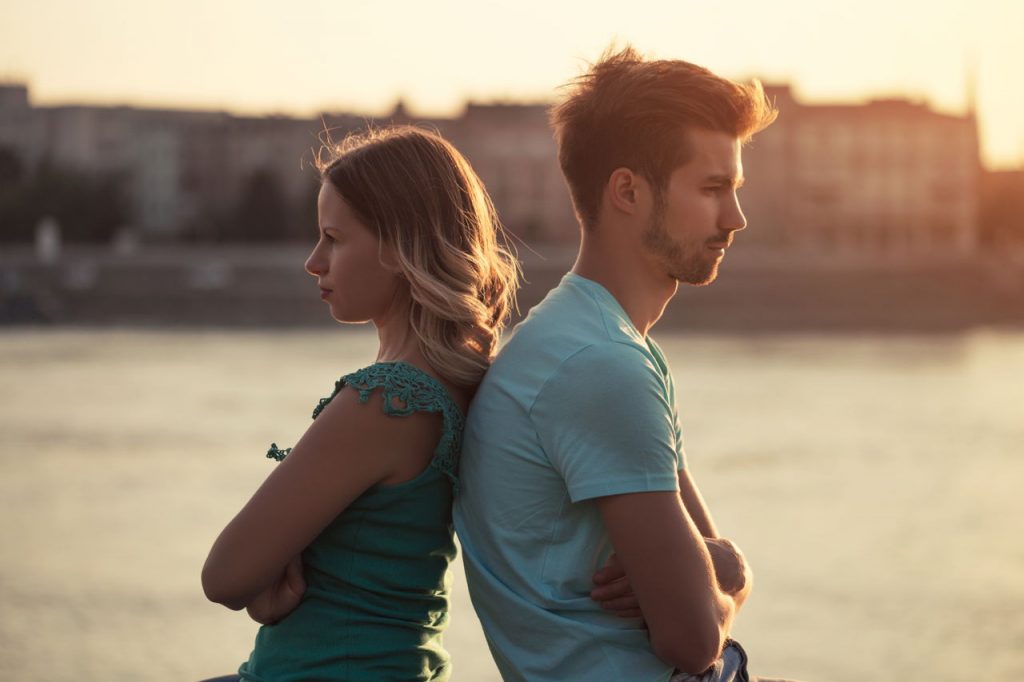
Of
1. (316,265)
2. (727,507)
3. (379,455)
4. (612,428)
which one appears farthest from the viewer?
(727,507)

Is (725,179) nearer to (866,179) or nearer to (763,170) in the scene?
(763,170)

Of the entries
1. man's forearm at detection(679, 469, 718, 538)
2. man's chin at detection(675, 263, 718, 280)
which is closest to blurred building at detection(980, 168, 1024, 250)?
man's forearm at detection(679, 469, 718, 538)

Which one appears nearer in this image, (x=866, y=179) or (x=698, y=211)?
(x=698, y=211)

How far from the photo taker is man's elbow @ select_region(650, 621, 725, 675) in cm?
144

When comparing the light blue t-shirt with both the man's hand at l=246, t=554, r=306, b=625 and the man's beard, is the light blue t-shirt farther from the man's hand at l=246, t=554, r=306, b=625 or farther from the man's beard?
the man's hand at l=246, t=554, r=306, b=625

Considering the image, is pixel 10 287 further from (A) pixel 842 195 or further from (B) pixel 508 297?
(B) pixel 508 297

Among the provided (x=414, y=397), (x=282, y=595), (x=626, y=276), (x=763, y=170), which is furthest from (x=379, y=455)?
(x=763, y=170)

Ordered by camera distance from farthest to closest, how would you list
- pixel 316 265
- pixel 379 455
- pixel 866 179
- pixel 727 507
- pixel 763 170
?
pixel 866 179, pixel 763 170, pixel 727 507, pixel 316 265, pixel 379 455

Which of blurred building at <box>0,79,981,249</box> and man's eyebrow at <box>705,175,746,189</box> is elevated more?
blurred building at <box>0,79,981,249</box>

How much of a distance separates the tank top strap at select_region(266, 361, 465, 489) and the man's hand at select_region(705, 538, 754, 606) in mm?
276

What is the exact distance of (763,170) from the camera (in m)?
56.5

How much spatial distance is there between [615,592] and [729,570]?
164 millimetres

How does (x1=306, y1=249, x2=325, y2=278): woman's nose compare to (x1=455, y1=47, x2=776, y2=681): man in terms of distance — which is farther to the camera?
(x1=306, y1=249, x2=325, y2=278): woman's nose

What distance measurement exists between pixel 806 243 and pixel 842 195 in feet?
7.59
